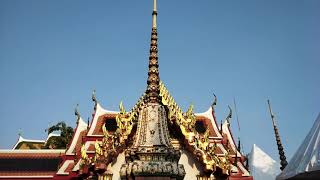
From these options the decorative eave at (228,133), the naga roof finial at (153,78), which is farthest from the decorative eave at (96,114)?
the naga roof finial at (153,78)

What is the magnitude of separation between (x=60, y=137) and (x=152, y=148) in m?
23.0

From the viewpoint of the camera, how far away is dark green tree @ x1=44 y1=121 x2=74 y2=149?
28.3 m

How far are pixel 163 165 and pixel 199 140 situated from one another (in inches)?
111

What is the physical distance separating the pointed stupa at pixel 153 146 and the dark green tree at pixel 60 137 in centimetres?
2042

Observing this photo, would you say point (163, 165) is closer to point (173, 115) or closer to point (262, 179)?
point (173, 115)

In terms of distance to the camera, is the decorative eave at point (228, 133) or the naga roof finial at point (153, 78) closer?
the naga roof finial at point (153, 78)

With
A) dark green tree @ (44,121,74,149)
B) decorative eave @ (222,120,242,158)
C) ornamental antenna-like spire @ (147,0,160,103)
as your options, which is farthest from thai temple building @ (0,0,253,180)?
dark green tree @ (44,121,74,149)

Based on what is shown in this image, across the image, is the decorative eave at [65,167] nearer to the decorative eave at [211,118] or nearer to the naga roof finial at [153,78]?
the decorative eave at [211,118]

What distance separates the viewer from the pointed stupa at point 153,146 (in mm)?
8102

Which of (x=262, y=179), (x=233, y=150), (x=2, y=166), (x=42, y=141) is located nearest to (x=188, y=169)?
(x=233, y=150)

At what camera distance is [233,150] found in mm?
15773

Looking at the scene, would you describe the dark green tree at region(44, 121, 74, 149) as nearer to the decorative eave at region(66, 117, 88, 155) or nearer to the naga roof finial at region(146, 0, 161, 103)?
the decorative eave at region(66, 117, 88, 155)

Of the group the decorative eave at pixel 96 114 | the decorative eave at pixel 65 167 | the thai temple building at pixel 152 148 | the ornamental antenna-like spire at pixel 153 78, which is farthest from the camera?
the decorative eave at pixel 96 114

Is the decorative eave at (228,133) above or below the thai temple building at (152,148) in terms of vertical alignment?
above
